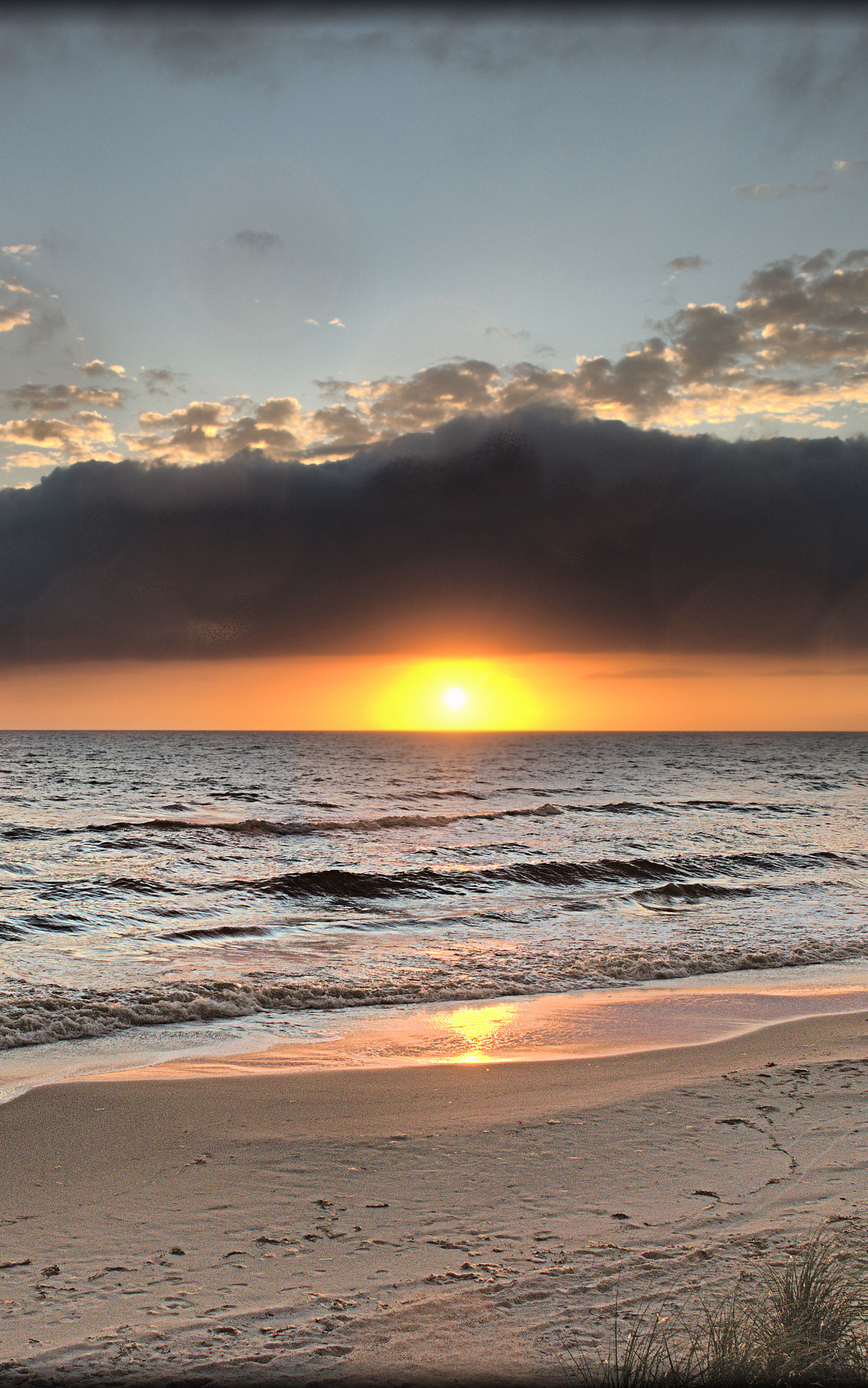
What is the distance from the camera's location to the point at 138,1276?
4145 millimetres

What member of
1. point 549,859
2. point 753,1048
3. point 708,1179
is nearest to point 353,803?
point 549,859

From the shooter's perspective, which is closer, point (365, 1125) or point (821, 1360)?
point (821, 1360)

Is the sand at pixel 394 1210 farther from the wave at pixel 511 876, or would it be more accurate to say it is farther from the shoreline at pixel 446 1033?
the wave at pixel 511 876

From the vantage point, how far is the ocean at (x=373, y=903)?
10.6 metres

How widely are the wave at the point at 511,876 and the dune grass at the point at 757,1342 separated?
16.2 meters

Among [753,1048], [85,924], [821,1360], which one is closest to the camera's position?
[821,1360]

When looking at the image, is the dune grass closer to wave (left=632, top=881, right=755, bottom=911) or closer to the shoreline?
the shoreline

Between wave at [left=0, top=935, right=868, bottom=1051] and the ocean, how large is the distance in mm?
40

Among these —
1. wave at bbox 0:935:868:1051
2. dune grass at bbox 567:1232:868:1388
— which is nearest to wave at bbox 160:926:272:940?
wave at bbox 0:935:868:1051

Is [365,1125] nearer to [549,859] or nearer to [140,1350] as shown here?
[140,1350]

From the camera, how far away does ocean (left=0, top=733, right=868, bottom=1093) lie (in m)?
10.6

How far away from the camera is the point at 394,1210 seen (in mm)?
4793

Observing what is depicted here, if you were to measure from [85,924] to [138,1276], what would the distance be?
41.3ft

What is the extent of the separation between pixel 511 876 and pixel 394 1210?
57.1ft
